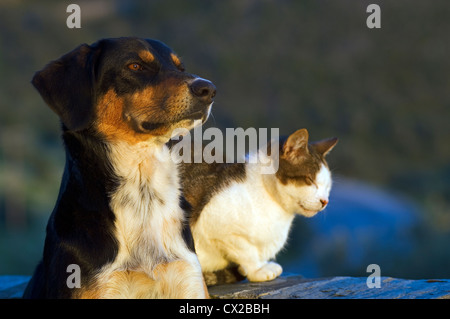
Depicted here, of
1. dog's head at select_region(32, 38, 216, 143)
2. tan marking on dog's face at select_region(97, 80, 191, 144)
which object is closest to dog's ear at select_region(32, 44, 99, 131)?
dog's head at select_region(32, 38, 216, 143)

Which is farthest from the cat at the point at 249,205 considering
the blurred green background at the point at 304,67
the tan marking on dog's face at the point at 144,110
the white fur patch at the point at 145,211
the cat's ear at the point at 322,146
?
the blurred green background at the point at 304,67

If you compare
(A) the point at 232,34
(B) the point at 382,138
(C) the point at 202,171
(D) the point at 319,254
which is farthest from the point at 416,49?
(C) the point at 202,171

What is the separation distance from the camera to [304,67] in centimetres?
3297

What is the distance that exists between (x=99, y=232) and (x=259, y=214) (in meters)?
1.91

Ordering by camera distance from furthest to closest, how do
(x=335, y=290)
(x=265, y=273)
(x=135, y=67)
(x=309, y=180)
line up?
1. (x=309, y=180)
2. (x=265, y=273)
3. (x=335, y=290)
4. (x=135, y=67)

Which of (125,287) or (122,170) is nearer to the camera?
(125,287)

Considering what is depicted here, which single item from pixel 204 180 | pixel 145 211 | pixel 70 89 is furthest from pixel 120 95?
pixel 204 180

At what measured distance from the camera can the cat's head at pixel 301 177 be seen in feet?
17.7

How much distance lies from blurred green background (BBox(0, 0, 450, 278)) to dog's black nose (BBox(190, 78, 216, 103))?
54.6 ft

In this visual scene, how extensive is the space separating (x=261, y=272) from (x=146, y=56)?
7.25ft

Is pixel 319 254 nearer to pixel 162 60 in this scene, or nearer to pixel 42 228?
pixel 42 228

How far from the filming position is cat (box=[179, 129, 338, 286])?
525 cm

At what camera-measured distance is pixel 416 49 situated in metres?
32.4

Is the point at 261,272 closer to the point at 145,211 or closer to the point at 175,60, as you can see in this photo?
the point at 145,211
